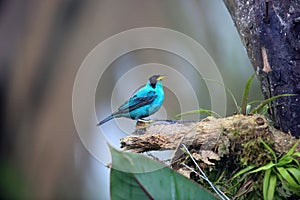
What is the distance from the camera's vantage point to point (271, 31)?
0.82 m

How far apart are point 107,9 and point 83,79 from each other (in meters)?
0.36

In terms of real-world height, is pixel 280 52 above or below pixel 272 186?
above

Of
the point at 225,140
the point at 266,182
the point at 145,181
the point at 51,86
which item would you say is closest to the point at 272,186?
the point at 266,182

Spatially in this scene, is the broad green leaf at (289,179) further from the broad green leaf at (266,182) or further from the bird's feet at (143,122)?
the bird's feet at (143,122)

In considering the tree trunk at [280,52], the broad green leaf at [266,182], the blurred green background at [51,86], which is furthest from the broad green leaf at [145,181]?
the blurred green background at [51,86]

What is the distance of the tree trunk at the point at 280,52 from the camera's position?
80cm

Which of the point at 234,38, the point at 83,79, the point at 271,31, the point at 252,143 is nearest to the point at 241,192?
the point at 252,143

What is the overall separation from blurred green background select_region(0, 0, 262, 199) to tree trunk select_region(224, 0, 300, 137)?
1.99ft

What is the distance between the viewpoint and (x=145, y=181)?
1.73 feet

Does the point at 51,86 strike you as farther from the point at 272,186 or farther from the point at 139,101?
the point at 272,186

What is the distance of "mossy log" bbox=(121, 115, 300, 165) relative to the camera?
0.72m

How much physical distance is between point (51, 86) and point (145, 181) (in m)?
0.96

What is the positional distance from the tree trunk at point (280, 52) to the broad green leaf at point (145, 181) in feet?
1.14

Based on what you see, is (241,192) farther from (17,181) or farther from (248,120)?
(17,181)
